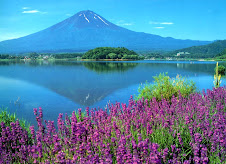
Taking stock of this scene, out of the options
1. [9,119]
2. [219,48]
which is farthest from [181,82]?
[219,48]

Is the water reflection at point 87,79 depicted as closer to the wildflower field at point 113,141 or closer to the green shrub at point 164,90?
the green shrub at point 164,90

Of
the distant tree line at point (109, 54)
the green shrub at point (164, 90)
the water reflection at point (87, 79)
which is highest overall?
the distant tree line at point (109, 54)

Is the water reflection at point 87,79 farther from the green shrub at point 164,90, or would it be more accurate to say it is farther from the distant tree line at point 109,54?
the distant tree line at point 109,54

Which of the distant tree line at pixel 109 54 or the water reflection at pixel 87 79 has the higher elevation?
the distant tree line at pixel 109 54

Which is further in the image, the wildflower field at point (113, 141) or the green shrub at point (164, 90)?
the green shrub at point (164, 90)

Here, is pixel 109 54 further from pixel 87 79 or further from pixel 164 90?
pixel 164 90

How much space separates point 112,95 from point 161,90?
15.9ft

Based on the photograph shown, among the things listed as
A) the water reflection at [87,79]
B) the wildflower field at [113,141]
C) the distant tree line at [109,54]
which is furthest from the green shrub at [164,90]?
the distant tree line at [109,54]

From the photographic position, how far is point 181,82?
11.1m

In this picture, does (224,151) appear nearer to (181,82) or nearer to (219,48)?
(181,82)

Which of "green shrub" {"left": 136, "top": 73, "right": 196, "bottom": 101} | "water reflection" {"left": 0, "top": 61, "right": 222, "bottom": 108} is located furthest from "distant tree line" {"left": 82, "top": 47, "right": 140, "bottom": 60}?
"green shrub" {"left": 136, "top": 73, "right": 196, "bottom": 101}

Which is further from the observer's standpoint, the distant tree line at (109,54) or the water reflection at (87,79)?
the distant tree line at (109,54)

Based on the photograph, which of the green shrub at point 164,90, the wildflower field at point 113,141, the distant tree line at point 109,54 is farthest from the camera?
the distant tree line at point 109,54

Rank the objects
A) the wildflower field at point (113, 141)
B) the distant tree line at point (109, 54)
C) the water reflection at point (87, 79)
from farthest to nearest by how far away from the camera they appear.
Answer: the distant tree line at point (109, 54) → the water reflection at point (87, 79) → the wildflower field at point (113, 141)
